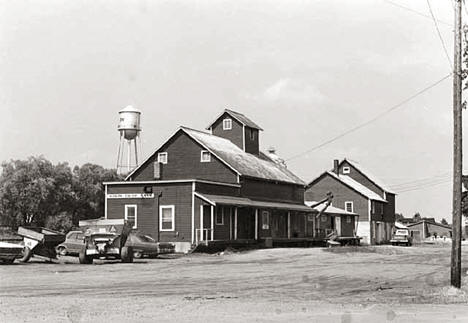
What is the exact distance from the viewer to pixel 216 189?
160ft

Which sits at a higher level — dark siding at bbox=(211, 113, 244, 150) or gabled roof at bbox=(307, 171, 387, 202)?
dark siding at bbox=(211, 113, 244, 150)

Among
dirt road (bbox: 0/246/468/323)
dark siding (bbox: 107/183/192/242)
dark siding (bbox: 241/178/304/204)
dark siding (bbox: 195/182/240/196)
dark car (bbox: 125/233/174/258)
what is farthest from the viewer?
dark siding (bbox: 241/178/304/204)

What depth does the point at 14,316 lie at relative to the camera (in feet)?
45.5

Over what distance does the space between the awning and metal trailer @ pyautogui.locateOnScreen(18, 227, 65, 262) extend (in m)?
14.4

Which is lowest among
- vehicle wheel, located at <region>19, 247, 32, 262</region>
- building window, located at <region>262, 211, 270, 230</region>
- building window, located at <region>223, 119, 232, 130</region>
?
vehicle wheel, located at <region>19, 247, 32, 262</region>

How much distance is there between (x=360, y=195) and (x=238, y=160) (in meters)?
29.0

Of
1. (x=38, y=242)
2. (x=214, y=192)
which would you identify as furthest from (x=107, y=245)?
(x=214, y=192)

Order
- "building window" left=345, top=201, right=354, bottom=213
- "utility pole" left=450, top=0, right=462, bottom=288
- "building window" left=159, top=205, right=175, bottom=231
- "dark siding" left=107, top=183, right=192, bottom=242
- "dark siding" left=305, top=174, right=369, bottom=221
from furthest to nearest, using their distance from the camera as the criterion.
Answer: "building window" left=345, top=201, right=354, bottom=213 < "dark siding" left=305, top=174, right=369, bottom=221 < "building window" left=159, top=205, right=175, bottom=231 < "dark siding" left=107, top=183, right=192, bottom=242 < "utility pole" left=450, top=0, right=462, bottom=288

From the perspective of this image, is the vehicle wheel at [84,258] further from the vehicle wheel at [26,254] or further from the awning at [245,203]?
the awning at [245,203]

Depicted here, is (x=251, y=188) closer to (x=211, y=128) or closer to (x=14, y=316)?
(x=211, y=128)

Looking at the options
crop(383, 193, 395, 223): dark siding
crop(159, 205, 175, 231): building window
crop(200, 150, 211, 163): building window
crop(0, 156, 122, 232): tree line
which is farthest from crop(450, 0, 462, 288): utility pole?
crop(383, 193, 395, 223): dark siding

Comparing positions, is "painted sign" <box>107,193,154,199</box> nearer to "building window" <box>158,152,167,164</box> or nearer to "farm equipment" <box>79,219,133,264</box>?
"building window" <box>158,152,167,164</box>

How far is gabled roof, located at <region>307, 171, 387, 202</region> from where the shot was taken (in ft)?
263

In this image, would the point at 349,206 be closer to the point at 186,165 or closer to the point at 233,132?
the point at 233,132
